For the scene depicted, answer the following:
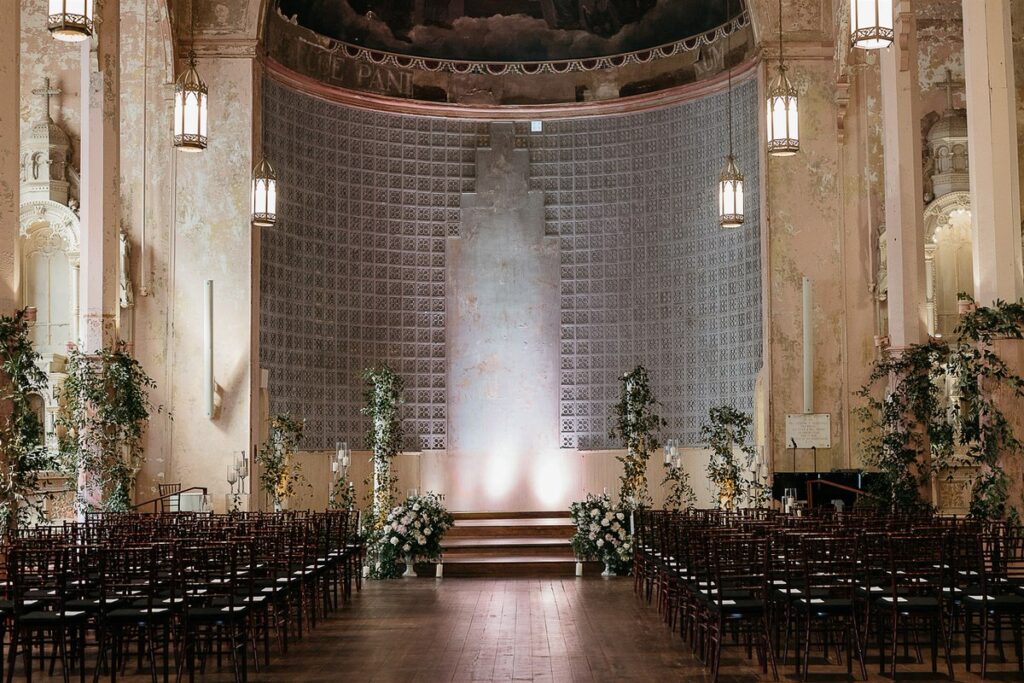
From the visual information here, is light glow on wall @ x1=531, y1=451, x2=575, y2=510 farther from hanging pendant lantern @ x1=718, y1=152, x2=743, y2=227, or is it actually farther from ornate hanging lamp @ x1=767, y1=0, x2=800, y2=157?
ornate hanging lamp @ x1=767, y1=0, x2=800, y2=157

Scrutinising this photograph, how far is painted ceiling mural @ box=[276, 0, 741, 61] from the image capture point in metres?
27.2

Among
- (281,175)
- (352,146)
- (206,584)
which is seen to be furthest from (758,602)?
(352,146)

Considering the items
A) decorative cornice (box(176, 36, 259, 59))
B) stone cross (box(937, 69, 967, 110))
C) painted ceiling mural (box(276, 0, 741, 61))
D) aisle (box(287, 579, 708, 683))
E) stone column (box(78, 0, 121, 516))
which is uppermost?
painted ceiling mural (box(276, 0, 741, 61))

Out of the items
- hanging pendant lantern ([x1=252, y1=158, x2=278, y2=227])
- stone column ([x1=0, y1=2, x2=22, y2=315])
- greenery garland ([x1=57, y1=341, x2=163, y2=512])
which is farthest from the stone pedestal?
stone column ([x1=0, y1=2, x2=22, y2=315])

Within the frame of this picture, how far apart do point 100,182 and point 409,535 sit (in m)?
7.10

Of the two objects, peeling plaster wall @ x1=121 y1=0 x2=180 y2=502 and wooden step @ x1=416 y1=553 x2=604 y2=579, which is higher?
peeling plaster wall @ x1=121 y1=0 x2=180 y2=502

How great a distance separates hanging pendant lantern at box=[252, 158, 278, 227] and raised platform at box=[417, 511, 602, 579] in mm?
6400

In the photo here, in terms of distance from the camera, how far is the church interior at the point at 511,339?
11469 millimetres

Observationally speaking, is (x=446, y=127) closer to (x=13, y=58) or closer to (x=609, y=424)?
(x=609, y=424)

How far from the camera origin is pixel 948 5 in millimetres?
23906

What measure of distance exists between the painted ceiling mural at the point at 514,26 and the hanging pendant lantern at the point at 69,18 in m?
14.6

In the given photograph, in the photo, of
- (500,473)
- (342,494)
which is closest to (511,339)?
(500,473)

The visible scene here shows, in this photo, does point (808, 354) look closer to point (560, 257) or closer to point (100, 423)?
point (560, 257)

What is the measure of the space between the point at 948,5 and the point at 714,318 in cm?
769
